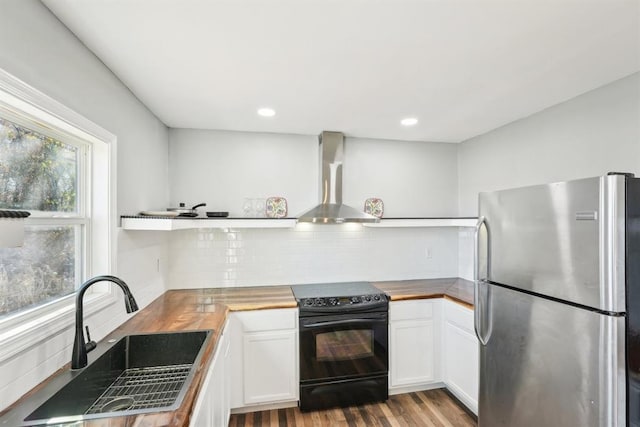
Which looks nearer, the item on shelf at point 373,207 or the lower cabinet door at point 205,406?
the lower cabinet door at point 205,406

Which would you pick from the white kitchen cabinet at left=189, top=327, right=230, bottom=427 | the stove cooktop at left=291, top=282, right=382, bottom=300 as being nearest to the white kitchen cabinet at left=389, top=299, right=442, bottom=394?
the stove cooktop at left=291, top=282, right=382, bottom=300

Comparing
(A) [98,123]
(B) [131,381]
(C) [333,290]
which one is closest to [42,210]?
(A) [98,123]

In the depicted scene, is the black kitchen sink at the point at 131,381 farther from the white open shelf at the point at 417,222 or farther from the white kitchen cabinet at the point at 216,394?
the white open shelf at the point at 417,222

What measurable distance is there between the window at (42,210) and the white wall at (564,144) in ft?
10.1

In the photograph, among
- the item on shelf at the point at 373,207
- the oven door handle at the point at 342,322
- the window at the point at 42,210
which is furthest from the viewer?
the item on shelf at the point at 373,207

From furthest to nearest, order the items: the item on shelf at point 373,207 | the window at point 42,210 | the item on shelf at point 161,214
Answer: the item on shelf at point 373,207 < the item on shelf at point 161,214 < the window at point 42,210

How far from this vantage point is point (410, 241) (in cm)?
325

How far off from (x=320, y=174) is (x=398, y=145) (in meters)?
0.96

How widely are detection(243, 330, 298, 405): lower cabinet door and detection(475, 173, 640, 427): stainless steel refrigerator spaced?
1381mm

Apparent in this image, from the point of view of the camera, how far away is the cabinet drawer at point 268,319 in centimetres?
232

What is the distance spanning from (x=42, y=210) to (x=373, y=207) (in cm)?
257

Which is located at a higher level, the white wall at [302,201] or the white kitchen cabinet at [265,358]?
the white wall at [302,201]

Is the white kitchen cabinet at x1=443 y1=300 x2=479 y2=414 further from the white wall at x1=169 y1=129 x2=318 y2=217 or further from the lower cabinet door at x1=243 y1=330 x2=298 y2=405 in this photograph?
the white wall at x1=169 y1=129 x2=318 y2=217

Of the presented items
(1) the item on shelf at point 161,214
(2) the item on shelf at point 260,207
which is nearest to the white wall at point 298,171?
(2) the item on shelf at point 260,207
